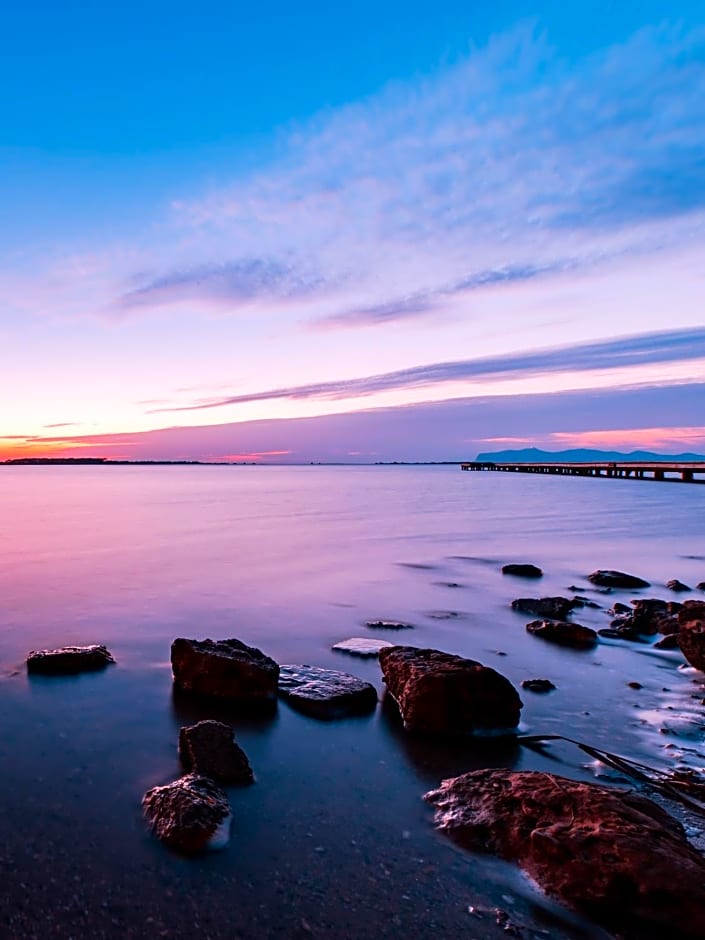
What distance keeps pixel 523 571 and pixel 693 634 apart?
665cm

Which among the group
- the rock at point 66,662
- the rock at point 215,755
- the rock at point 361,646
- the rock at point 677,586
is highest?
the rock at point 215,755

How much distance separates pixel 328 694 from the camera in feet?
18.6

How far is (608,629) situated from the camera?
8.51m

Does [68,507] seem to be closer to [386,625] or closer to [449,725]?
[386,625]

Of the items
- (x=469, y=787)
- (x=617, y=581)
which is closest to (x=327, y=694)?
(x=469, y=787)

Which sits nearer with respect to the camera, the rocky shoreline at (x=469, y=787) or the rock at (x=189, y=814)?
the rocky shoreline at (x=469, y=787)

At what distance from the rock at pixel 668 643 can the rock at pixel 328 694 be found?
159 inches

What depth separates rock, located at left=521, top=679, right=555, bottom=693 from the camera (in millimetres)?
6242

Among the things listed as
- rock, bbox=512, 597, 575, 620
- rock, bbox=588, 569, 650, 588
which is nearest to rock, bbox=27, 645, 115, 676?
rock, bbox=512, 597, 575, 620

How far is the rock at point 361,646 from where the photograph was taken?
7363mm

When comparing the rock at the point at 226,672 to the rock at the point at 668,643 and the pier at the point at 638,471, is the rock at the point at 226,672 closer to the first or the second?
the rock at the point at 668,643

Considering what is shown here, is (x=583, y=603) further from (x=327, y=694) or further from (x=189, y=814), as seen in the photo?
(x=189, y=814)

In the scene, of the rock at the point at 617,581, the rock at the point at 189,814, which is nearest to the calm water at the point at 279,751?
the rock at the point at 189,814

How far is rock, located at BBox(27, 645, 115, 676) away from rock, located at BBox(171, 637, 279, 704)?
4.11 ft
